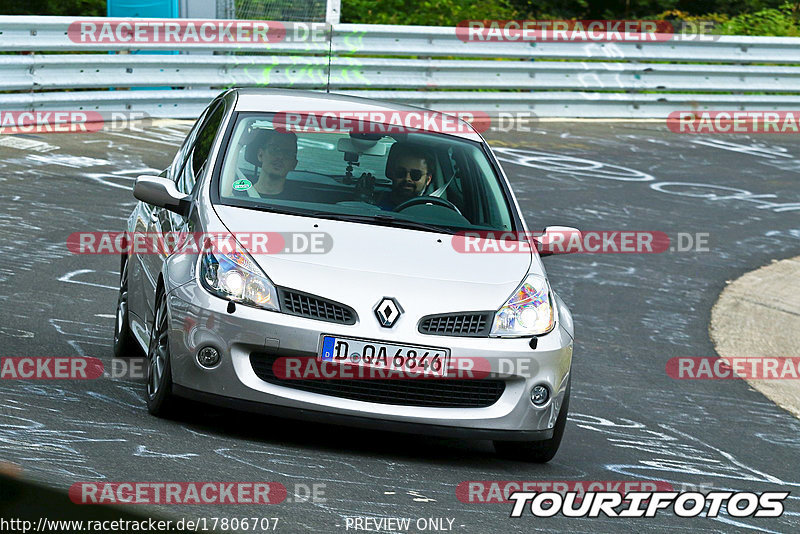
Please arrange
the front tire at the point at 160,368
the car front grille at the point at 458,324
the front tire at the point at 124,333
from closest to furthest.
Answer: the car front grille at the point at 458,324
the front tire at the point at 160,368
the front tire at the point at 124,333

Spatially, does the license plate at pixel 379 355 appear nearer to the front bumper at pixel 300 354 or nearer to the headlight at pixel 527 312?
the front bumper at pixel 300 354

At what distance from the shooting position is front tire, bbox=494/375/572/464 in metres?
5.57

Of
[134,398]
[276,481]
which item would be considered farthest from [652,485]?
[134,398]

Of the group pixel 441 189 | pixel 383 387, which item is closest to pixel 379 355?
pixel 383 387

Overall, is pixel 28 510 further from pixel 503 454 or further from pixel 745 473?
pixel 745 473

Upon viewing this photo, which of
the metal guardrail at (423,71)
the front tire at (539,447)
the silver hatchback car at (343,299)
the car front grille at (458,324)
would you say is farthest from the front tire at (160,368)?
the metal guardrail at (423,71)

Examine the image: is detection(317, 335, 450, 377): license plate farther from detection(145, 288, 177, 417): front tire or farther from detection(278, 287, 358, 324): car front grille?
detection(145, 288, 177, 417): front tire

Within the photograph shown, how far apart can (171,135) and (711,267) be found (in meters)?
6.70

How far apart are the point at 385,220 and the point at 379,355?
1056 mm

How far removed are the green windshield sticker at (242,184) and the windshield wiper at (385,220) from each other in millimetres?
380

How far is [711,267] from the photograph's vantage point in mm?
11977

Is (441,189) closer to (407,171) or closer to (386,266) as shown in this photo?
(407,171)

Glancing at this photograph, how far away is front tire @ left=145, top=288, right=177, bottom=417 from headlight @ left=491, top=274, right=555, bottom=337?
1.36 meters

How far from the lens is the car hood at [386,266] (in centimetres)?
514
